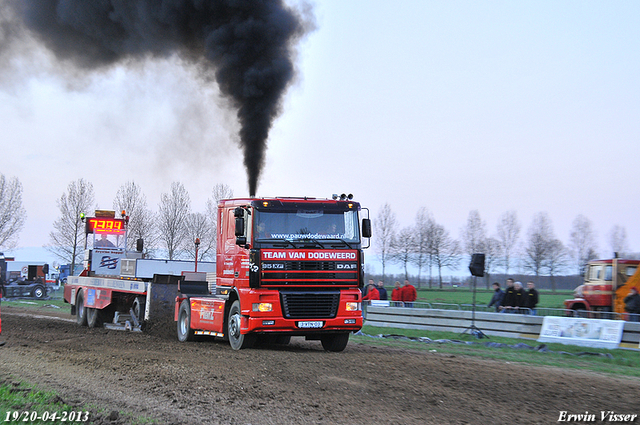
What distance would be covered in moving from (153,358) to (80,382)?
2.45m

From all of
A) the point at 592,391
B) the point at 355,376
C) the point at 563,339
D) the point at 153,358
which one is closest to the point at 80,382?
the point at 153,358

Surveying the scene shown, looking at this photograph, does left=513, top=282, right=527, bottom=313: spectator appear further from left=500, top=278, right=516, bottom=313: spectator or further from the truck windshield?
the truck windshield

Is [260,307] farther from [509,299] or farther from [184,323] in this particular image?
[509,299]

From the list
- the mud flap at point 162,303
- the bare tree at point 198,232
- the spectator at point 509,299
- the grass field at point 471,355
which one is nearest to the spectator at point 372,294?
the grass field at point 471,355

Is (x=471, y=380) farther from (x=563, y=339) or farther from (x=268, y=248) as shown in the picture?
(x=563, y=339)

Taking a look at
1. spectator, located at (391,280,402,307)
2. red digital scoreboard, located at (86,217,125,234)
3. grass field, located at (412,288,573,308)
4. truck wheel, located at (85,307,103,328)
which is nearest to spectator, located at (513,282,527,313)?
spectator, located at (391,280,402,307)

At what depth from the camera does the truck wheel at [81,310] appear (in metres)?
20.8

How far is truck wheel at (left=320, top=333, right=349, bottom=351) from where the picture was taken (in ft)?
45.1

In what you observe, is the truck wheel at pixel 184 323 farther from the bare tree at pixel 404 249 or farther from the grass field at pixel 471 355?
the bare tree at pixel 404 249

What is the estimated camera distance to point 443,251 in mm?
61781

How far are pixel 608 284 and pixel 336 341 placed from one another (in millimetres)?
12455

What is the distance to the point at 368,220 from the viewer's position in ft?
42.6

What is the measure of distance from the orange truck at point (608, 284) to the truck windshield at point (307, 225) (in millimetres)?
12537

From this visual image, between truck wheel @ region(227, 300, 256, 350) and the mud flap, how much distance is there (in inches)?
153
